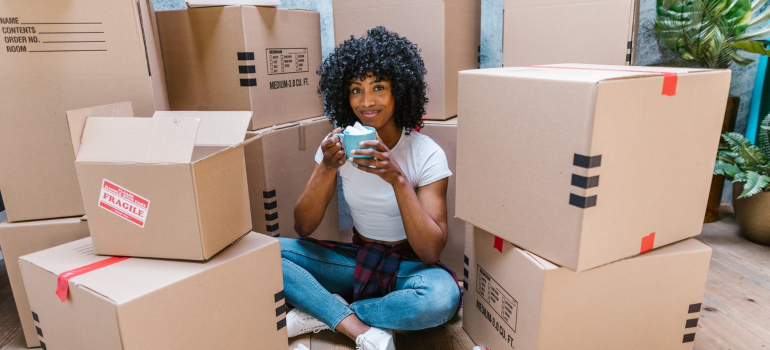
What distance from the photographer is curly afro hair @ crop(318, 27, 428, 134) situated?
54.7 inches

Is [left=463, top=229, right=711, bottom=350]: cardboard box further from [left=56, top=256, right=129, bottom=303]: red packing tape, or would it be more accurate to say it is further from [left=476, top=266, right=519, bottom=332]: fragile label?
[left=56, top=256, right=129, bottom=303]: red packing tape

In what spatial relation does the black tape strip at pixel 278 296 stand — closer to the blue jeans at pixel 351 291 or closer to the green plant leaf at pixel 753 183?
the blue jeans at pixel 351 291

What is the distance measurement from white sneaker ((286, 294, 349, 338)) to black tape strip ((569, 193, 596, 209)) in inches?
28.8

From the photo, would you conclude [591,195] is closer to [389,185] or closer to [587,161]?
[587,161]

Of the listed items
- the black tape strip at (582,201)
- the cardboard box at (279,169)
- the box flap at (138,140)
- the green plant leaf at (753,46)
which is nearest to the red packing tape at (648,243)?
the black tape strip at (582,201)

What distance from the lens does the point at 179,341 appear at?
951mm


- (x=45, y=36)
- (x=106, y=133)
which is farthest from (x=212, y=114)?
(x=45, y=36)

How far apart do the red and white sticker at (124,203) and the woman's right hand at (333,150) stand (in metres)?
0.43

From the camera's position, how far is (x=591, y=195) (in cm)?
91

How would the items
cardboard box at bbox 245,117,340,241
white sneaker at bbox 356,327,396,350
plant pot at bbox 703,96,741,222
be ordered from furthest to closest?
plant pot at bbox 703,96,741,222 → cardboard box at bbox 245,117,340,241 → white sneaker at bbox 356,327,396,350

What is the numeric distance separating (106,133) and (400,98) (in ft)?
2.48

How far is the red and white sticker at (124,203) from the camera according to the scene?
968 millimetres

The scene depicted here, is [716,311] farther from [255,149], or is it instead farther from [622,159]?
[255,149]

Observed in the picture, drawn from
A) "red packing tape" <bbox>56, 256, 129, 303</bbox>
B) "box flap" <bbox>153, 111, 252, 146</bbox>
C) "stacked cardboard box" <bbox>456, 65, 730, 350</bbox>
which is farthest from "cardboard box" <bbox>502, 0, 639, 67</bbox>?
"red packing tape" <bbox>56, 256, 129, 303</bbox>
